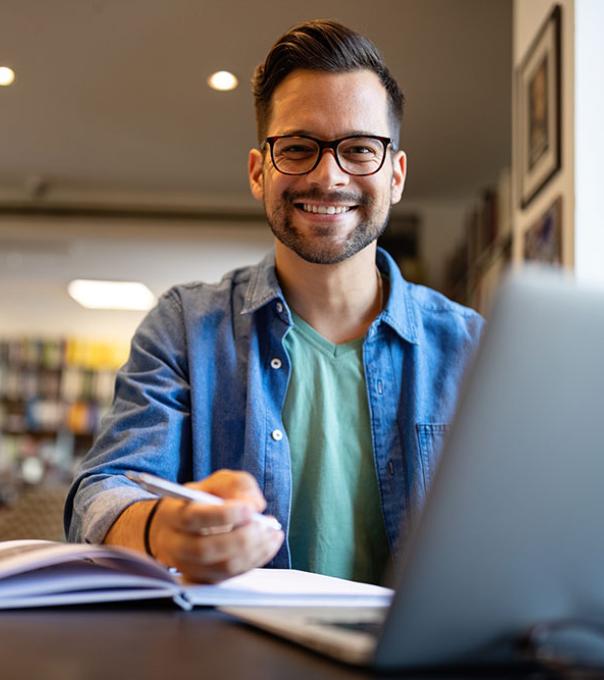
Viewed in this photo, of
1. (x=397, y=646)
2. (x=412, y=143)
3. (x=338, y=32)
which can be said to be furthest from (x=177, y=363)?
(x=412, y=143)

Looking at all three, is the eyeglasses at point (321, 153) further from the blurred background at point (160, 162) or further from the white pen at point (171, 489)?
the blurred background at point (160, 162)

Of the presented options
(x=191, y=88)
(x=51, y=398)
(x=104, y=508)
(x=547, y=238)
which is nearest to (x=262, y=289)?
(x=104, y=508)

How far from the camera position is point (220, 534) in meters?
0.71

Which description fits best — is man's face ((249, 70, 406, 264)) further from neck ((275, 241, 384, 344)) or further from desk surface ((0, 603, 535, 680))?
desk surface ((0, 603, 535, 680))

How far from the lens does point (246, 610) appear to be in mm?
681

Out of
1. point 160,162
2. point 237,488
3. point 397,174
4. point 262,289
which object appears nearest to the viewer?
point 237,488

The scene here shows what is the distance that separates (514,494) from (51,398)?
908cm

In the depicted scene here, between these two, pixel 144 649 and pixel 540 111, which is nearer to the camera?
pixel 144 649

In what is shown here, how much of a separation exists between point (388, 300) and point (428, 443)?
245 mm

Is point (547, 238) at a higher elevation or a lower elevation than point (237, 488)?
higher

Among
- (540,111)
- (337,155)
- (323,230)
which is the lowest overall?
(323,230)

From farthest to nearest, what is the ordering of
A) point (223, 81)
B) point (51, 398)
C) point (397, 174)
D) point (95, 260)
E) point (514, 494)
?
1. point (51, 398)
2. point (95, 260)
3. point (223, 81)
4. point (397, 174)
5. point (514, 494)

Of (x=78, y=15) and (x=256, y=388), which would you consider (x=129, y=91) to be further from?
(x=256, y=388)

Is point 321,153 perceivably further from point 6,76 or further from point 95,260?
point 95,260
